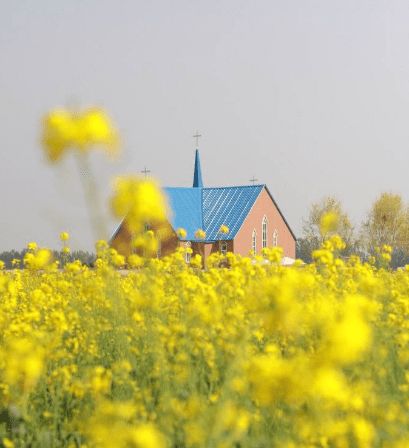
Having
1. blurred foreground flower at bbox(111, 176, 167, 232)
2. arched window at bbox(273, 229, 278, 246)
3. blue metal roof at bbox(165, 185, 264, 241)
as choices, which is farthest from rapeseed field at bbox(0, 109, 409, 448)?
arched window at bbox(273, 229, 278, 246)

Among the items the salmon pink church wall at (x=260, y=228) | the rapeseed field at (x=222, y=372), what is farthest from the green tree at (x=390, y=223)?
the rapeseed field at (x=222, y=372)

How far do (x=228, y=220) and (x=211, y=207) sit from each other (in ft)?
6.87

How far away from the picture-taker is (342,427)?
387 cm

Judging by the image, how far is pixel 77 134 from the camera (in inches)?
171

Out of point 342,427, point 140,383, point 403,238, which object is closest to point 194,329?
point 140,383

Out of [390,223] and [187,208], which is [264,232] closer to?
[187,208]

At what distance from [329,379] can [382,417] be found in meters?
1.88

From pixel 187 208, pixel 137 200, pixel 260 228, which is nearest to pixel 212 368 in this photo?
pixel 137 200

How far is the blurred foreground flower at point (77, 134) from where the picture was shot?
4363 mm

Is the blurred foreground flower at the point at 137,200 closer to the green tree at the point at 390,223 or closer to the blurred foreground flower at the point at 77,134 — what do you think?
the blurred foreground flower at the point at 77,134

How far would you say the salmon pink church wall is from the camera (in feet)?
120

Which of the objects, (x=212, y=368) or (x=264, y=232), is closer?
(x=212, y=368)

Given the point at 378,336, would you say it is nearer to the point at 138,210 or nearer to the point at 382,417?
the point at 382,417

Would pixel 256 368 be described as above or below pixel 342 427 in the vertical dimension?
above
